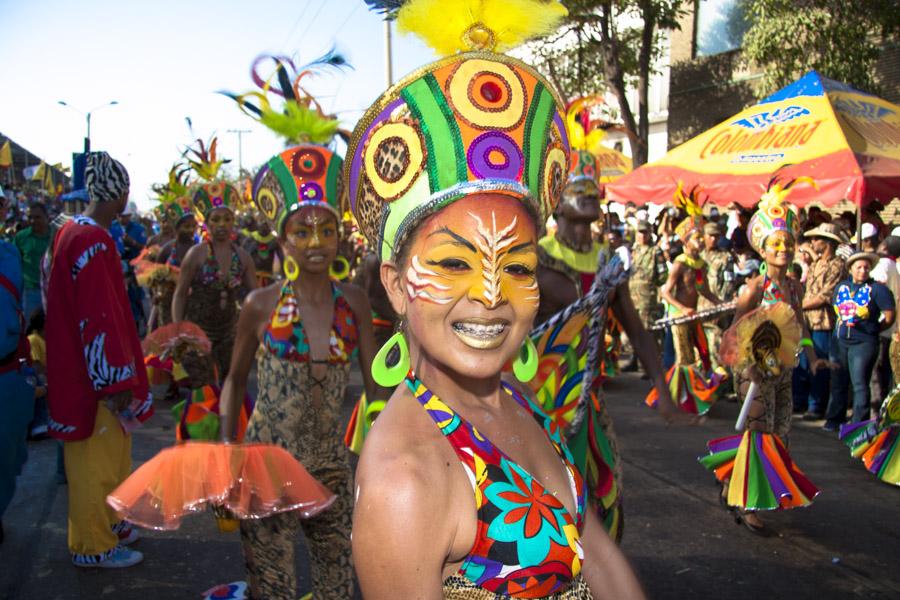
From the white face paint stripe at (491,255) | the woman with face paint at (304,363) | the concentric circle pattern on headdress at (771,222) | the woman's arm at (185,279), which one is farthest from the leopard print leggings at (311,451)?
the concentric circle pattern on headdress at (771,222)

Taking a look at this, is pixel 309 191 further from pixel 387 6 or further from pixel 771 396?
pixel 771 396

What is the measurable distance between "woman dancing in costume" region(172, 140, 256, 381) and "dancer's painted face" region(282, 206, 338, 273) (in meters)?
3.86

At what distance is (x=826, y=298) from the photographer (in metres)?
8.30

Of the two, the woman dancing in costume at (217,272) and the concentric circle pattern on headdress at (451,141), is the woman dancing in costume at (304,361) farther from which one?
the woman dancing in costume at (217,272)

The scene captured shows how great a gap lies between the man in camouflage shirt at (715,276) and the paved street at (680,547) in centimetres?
252

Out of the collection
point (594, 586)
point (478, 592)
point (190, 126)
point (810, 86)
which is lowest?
point (594, 586)

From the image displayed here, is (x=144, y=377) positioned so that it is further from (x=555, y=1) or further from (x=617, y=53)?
(x=617, y=53)

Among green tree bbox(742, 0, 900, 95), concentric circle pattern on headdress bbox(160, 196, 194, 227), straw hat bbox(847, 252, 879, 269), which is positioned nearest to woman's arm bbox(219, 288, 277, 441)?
straw hat bbox(847, 252, 879, 269)

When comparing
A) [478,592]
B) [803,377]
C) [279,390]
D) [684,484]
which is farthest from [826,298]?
[478,592]

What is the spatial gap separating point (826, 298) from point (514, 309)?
759 centimetres

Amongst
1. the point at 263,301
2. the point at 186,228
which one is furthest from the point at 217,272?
the point at 263,301

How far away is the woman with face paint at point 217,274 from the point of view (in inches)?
292

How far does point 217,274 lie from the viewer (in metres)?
7.45

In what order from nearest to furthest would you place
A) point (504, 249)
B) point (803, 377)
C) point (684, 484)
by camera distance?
point (504, 249)
point (684, 484)
point (803, 377)
